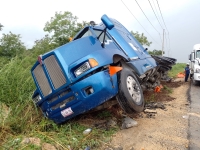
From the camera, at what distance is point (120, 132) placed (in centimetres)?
361

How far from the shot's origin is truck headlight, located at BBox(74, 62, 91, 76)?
3112 mm

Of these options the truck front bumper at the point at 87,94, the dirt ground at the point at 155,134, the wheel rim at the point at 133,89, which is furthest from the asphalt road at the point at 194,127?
the truck front bumper at the point at 87,94

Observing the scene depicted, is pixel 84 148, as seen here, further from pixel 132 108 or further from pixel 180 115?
pixel 180 115

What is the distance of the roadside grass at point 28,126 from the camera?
10.1ft

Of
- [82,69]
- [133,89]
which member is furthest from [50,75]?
[133,89]

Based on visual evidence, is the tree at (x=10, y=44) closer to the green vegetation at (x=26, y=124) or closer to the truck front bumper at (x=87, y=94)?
the green vegetation at (x=26, y=124)

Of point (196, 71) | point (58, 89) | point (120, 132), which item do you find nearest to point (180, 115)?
point (120, 132)

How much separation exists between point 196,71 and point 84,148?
330 inches

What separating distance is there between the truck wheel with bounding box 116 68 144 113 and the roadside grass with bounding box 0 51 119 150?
1.98 feet

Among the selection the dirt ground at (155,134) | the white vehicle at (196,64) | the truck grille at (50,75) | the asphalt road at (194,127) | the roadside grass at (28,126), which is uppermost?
the truck grille at (50,75)

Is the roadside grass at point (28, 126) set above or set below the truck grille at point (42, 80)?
below

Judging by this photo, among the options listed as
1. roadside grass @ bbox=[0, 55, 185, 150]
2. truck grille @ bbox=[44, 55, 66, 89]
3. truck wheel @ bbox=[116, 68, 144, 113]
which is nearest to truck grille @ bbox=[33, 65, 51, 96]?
truck grille @ bbox=[44, 55, 66, 89]

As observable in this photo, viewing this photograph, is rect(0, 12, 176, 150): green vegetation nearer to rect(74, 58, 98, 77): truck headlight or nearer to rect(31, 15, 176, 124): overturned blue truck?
rect(31, 15, 176, 124): overturned blue truck

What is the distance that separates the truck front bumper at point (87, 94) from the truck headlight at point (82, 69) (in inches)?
6.3
